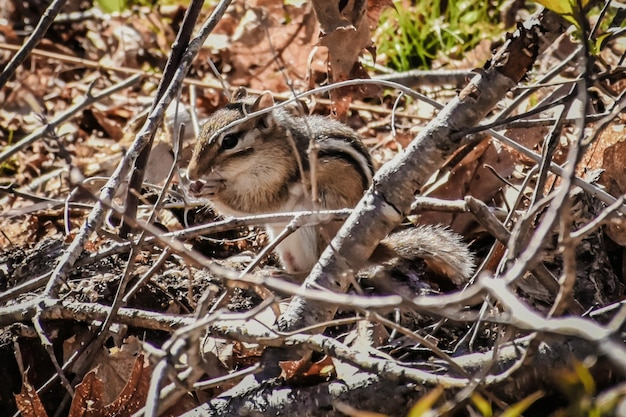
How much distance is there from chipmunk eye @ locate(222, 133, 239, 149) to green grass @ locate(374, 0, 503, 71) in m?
1.54

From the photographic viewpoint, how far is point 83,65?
587 cm

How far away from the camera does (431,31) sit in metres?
5.27

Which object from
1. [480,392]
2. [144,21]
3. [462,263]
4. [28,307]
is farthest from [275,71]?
[480,392]

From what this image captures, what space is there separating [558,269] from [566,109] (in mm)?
1055

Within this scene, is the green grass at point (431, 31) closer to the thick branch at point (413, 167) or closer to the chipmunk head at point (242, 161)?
the chipmunk head at point (242, 161)

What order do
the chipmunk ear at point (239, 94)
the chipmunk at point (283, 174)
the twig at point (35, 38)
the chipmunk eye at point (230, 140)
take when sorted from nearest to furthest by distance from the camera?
the twig at point (35, 38) < the chipmunk at point (283, 174) < the chipmunk eye at point (230, 140) < the chipmunk ear at point (239, 94)

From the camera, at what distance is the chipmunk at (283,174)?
373cm

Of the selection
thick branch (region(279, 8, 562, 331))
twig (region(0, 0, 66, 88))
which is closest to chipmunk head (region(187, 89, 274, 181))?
twig (region(0, 0, 66, 88))

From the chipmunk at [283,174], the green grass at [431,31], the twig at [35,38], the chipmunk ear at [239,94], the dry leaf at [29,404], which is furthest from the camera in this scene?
the green grass at [431,31]

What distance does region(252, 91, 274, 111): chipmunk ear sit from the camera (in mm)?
3875

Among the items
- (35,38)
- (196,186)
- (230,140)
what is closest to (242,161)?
(230,140)

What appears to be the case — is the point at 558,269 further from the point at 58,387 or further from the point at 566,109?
the point at 58,387

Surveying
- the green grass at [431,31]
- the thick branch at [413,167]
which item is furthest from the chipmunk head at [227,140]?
the green grass at [431,31]

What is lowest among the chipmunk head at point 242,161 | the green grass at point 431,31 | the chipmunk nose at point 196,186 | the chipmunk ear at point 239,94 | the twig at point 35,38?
the chipmunk nose at point 196,186
